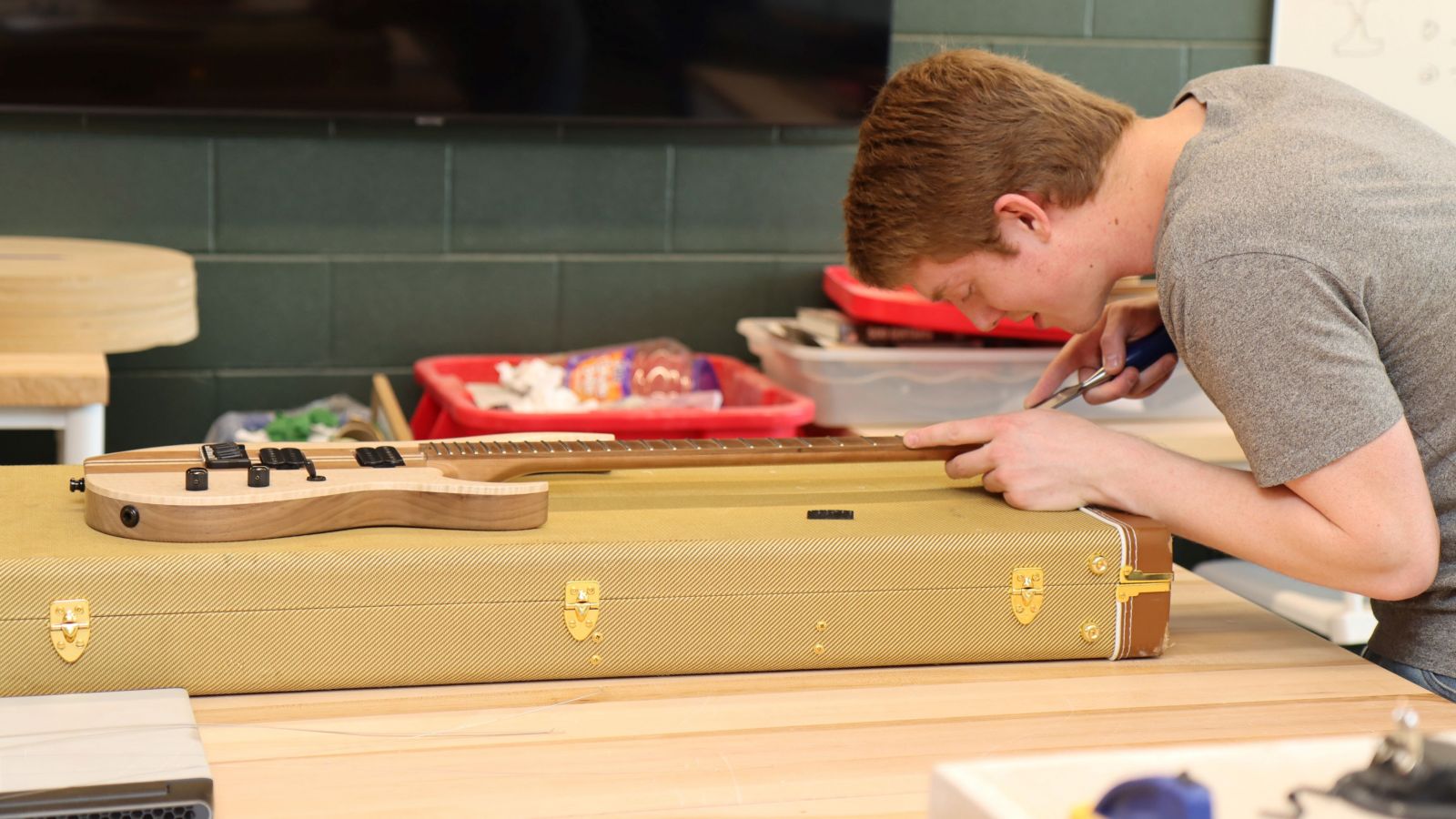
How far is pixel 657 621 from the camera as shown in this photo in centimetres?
107

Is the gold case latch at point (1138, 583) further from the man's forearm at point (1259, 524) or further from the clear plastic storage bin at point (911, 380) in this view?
the clear plastic storage bin at point (911, 380)

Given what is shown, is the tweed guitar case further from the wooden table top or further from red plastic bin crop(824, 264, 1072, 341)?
red plastic bin crop(824, 264, 1072, 341)

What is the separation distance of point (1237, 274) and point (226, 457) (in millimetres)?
774

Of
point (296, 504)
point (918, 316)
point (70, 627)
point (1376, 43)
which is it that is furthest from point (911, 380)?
point (70, 627)

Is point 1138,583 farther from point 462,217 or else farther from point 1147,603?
point 462,217

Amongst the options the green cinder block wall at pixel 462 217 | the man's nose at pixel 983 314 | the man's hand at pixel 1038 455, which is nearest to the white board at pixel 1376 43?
the green cinder block wall at pixel 462 217

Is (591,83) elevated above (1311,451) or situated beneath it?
elevated above

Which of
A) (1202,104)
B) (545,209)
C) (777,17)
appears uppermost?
(777,17)

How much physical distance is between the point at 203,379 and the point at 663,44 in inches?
36.9

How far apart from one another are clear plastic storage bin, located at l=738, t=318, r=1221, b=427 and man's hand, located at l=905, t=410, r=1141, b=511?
0.92 metres

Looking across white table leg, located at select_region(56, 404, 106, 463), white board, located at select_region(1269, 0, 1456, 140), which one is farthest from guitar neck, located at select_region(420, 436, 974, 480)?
white board, located at select_region(1269, 0, 1456, 140)

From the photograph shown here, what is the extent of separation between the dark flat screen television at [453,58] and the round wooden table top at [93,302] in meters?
0.33

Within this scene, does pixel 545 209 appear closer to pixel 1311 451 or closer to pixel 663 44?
pixel 663 44

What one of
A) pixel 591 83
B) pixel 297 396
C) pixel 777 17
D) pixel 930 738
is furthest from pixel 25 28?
pixel 930 738
